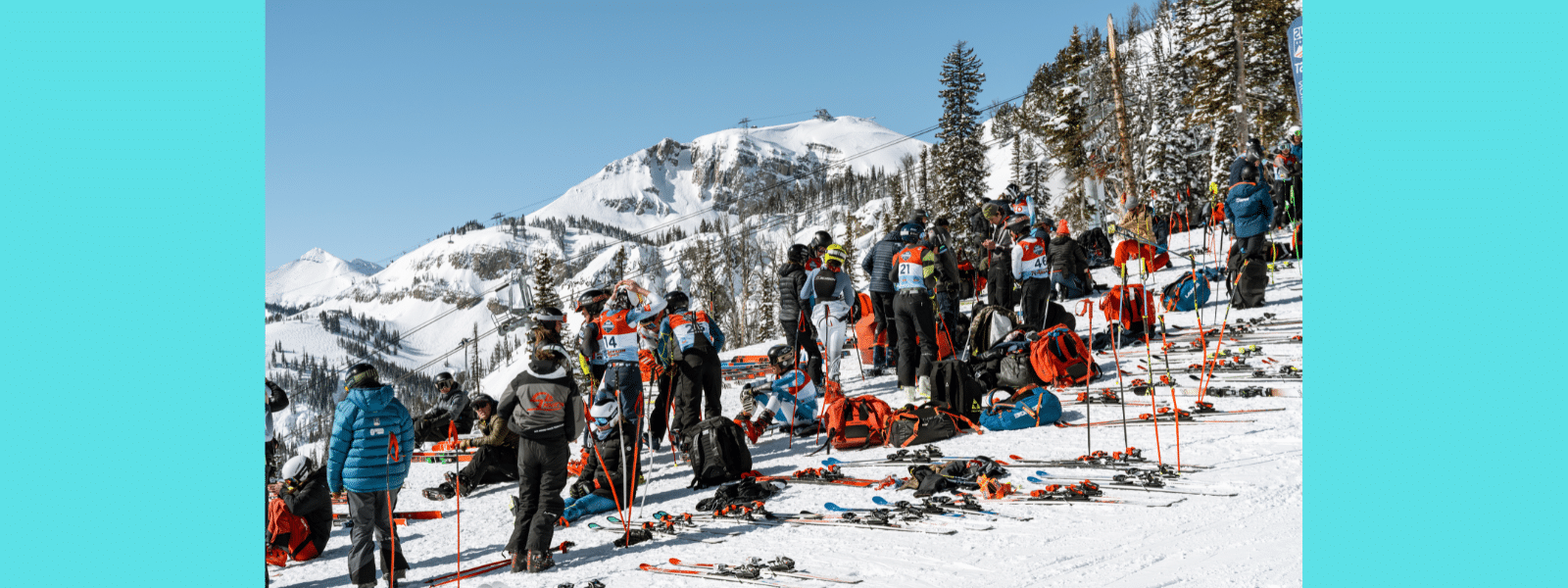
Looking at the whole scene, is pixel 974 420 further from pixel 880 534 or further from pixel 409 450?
pixel 409 450

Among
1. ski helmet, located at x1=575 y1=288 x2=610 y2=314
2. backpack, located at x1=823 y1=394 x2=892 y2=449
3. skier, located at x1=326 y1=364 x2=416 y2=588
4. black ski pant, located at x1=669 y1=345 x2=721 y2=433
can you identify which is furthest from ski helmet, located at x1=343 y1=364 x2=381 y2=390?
backpack, located at x1=823 y1=394 x2=892 y2=449

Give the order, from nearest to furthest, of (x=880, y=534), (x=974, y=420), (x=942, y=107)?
1. (x=880, y=534)
2. (x=974, y=420)
3. (x=942, y=107)

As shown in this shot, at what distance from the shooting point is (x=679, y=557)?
5.17 m

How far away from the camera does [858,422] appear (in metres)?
7.62

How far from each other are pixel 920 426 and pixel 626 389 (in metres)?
2.43

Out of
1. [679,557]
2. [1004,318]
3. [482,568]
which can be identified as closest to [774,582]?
[679,557]

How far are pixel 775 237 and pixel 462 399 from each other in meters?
178

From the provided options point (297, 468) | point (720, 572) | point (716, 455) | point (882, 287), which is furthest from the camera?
point (882, 287)

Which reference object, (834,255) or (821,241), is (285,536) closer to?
(834,255)

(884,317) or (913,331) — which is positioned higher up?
(884,317)

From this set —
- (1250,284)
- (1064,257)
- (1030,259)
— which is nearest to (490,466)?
(1030,259)

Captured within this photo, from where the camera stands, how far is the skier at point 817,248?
9805 mm

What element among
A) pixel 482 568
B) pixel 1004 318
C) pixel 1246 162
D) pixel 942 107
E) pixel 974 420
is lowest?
pixel 482 568

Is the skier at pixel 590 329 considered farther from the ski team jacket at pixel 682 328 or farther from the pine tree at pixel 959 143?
the pine tree at pixel 959 143
